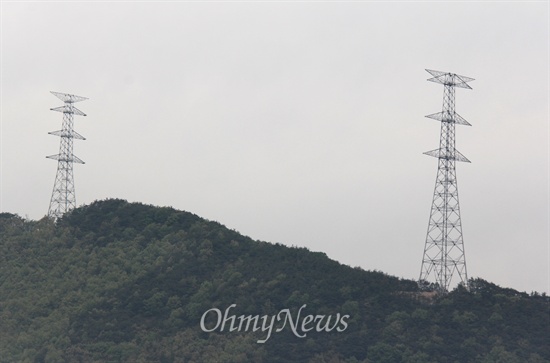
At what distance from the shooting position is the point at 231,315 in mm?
106875

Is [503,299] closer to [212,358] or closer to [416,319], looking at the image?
[416,319]

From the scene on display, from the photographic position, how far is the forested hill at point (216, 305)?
3959 inches

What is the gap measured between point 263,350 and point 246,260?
17823 mm

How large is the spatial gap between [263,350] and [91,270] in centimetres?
2435

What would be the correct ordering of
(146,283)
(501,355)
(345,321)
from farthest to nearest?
(146,283) → (345,321) → (501,355)

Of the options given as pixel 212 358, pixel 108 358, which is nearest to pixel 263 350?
pixel 212 358

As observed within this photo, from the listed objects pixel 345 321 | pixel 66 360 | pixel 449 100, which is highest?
pixel 449 100

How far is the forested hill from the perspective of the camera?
10056 centimetres

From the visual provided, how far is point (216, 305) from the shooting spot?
10838 cm

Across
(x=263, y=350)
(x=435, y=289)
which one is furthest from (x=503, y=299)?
(x=263, y=350)

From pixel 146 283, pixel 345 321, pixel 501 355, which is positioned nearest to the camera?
pixel 501 355

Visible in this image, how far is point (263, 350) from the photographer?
9981cm

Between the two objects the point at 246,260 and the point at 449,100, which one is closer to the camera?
the point at 449,100

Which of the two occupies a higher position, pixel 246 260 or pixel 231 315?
A: pixel 246 260
